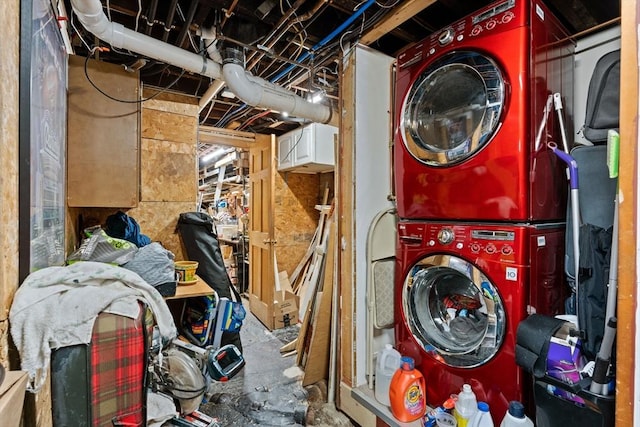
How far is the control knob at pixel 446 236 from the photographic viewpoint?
1542 millimetres

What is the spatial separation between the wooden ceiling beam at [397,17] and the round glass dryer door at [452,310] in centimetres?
129

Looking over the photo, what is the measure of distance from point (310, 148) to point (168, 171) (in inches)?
55.2

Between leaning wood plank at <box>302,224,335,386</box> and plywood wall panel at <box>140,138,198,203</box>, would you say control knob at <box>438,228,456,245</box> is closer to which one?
leaning wood plank at <box>302,224,335,386</box>

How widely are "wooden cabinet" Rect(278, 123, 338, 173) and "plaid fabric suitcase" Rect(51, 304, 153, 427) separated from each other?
8.29 ft

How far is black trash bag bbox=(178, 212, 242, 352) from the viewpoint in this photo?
9.15 feet

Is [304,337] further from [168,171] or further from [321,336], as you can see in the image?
[168,171]

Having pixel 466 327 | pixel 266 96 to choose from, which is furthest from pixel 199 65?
pixel 466 327

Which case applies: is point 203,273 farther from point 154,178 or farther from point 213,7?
point 213,7

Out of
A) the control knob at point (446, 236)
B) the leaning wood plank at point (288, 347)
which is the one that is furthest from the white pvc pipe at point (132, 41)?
the leaning wood plank at point (288, 347)

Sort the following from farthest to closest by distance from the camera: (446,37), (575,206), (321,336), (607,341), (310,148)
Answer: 1. (310,148)
2. (321,336)
3. (446,37)
4. (575,206)
5. (607,341)

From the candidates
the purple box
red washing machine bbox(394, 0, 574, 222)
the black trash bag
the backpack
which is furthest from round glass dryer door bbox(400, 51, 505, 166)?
the black trash bag

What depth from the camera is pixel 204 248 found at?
9.18 ft

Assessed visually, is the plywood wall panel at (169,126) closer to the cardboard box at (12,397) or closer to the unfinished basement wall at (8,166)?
the unfinished basement wall at (8,166)

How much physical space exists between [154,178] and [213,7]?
1.58 metres
